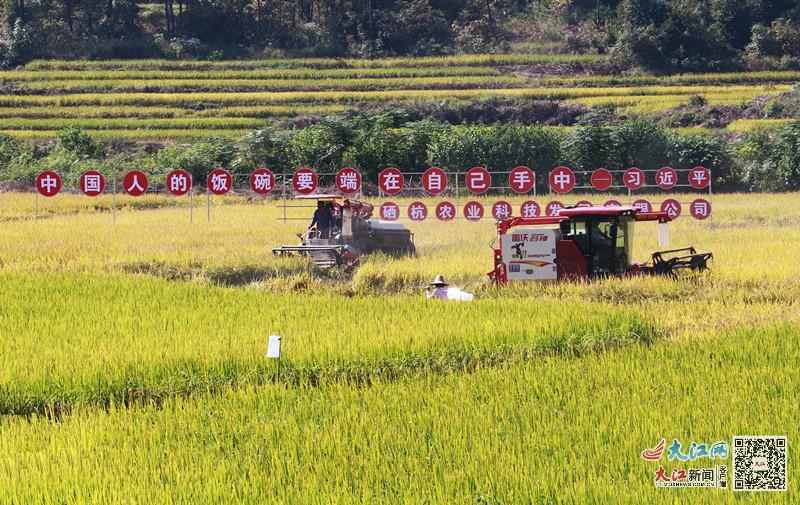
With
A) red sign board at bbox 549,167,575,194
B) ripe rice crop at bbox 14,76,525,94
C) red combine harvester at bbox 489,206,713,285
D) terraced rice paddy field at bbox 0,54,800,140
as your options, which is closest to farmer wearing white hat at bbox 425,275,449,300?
red combine harvester at bbox 489,206,713,285

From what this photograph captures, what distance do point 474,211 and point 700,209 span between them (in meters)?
5.68

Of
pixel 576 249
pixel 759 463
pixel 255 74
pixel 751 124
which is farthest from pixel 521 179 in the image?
pixel 255 74

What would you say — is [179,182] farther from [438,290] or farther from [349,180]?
[438,290]

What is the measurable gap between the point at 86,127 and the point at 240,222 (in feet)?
84.7

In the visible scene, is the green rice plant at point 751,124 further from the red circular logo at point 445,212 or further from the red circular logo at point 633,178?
the red circular logo at point 445,212

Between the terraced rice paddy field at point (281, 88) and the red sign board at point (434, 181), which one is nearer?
the red sign board at point (434, 181)

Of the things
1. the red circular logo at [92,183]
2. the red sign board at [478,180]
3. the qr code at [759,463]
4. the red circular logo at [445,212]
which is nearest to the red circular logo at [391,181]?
the red circular logo at [445,212]

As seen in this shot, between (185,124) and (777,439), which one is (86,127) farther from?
(777,439)

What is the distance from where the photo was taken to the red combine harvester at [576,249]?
47.4 feet

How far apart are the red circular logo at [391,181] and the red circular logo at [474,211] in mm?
2160

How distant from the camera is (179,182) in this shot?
25.9 meters

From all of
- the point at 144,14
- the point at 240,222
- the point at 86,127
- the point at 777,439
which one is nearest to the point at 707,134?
the point at 240,222

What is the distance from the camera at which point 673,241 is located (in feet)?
67.6

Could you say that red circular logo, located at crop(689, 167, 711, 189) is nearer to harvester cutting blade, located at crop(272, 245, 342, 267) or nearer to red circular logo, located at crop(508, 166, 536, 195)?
red circular logo, located at crop(508, 166, 536, 195)
